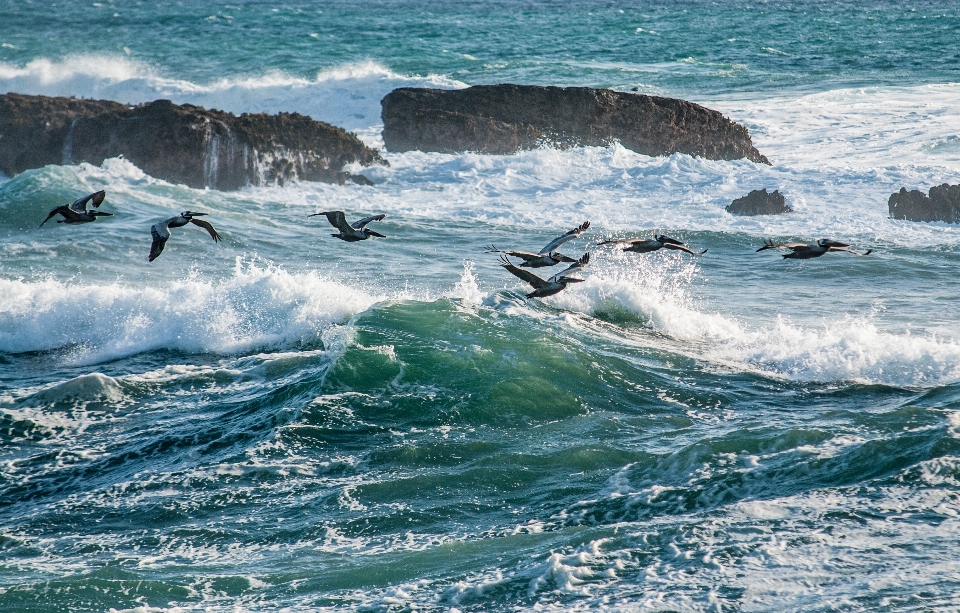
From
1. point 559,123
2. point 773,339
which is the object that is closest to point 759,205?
point 559,123

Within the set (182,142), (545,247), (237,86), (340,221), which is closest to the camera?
(545,247)

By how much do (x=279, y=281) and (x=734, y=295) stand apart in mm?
5933

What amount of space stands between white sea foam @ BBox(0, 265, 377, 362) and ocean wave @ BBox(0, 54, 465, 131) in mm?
15243

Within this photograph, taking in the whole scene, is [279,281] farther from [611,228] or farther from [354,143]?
[354,143]

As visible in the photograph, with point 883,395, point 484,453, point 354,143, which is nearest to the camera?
point 484,453

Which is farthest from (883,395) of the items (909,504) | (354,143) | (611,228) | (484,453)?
(354,143)

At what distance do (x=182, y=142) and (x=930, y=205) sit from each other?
14.2 meters

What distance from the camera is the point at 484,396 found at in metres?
8.84

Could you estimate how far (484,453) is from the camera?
25.3 ft

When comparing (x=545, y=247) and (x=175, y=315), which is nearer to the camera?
(x=545, y=247)

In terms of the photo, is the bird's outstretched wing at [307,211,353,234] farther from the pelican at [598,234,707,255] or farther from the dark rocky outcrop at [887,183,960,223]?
the dark rocky outcrop at [887,183,960,223]

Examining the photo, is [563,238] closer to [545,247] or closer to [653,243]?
[545,247]

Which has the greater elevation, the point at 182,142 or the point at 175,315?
the point at 182,142

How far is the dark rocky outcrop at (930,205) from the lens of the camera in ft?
58.2
